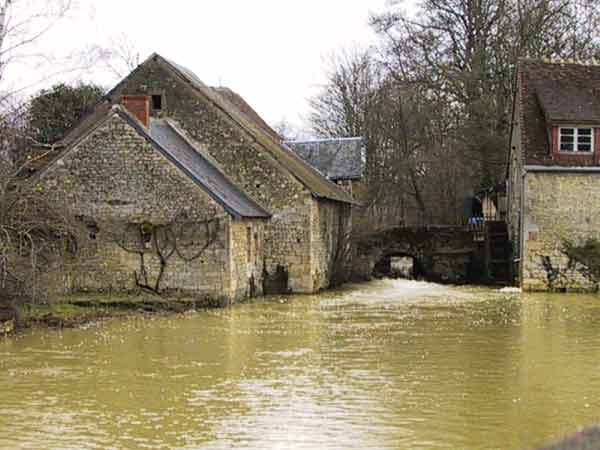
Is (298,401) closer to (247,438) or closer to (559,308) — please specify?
(247,438)

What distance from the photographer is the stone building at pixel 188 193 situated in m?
24.8

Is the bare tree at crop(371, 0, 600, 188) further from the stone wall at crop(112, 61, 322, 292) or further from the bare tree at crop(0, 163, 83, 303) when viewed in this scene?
the bare tree at crop(0, 163, 83, 303)

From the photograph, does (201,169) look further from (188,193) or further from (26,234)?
(26,234)

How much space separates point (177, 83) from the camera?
2948 cm

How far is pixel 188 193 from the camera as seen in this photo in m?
24.8

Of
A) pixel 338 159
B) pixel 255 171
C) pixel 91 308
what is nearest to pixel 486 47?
pixel 338 159

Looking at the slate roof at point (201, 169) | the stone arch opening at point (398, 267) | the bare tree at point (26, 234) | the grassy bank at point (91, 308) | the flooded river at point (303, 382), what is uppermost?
the slate roof at point (201, 169)

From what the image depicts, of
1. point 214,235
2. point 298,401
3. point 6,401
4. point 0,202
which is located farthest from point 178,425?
point 214,235

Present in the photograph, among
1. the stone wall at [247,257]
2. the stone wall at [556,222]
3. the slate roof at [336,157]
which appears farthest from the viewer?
the slate roof at [336,157]

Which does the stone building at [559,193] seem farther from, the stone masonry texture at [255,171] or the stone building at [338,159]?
the stone building at [338,159]

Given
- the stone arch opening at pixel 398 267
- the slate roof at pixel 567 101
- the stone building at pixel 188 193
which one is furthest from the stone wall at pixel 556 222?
the stone building at pixel 188 193

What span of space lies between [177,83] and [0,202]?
35.1ft

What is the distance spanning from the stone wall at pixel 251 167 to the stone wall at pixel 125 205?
3.76 m

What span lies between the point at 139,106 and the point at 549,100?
1284cm
